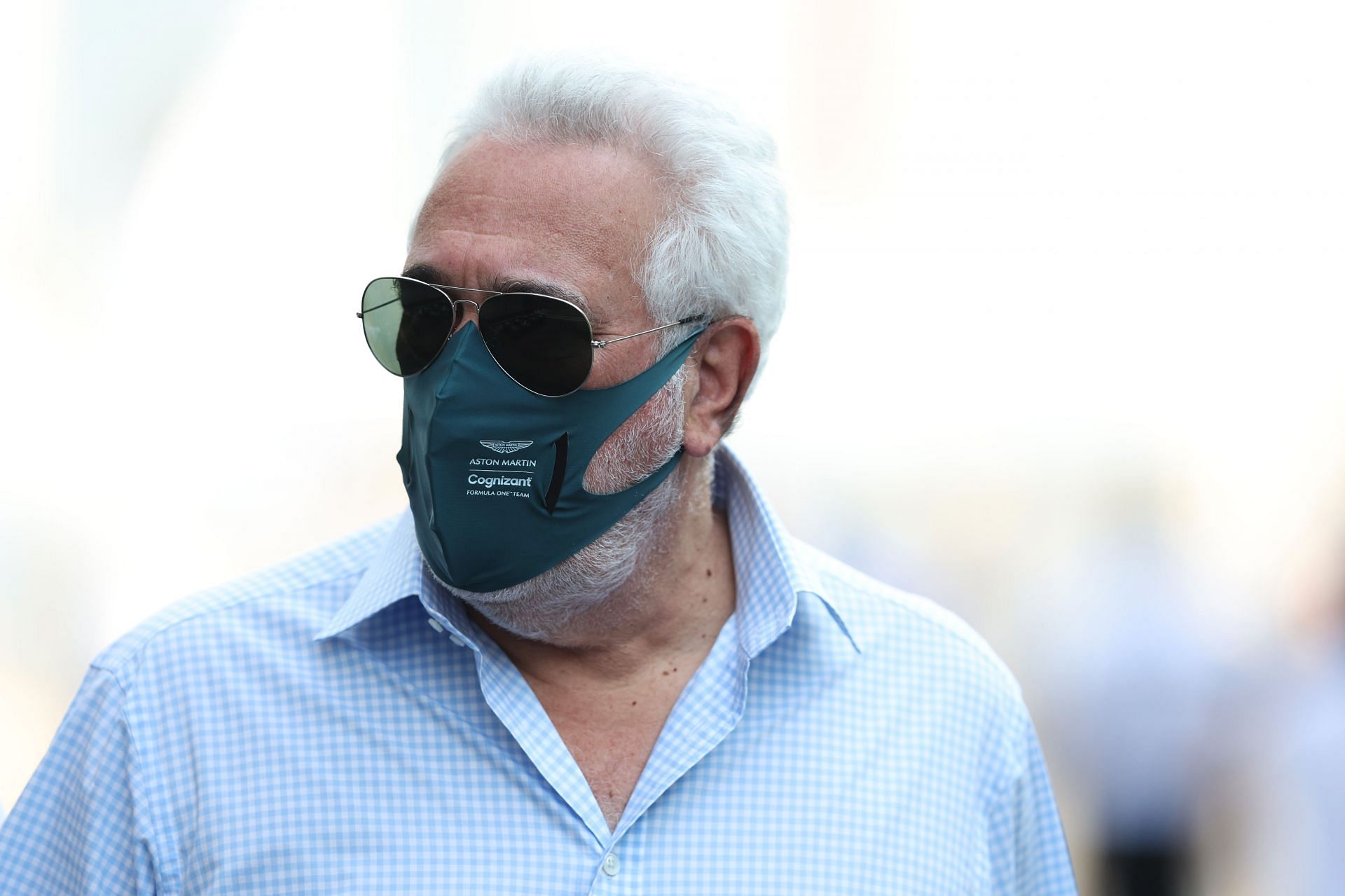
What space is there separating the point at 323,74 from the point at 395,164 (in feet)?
1.54

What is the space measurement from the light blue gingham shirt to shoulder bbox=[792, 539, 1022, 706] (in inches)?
0.7

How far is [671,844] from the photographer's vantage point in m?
1.76

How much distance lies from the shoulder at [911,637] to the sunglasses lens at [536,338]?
57cm

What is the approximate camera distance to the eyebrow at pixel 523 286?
1784mm

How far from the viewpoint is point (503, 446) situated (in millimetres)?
1792

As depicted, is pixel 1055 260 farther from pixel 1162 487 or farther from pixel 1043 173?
pixel 1162 487

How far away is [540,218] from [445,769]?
80 centimetres

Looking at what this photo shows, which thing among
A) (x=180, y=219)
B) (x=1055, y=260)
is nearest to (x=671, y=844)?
(x=180, y=219)

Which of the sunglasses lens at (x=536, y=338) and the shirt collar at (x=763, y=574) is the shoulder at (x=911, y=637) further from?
the sunglasses lens at (x=536, y=338)

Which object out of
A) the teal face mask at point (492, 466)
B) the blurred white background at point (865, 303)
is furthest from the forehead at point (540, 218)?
the blurred white background at point (865, 303)

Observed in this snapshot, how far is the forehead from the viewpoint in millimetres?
1801

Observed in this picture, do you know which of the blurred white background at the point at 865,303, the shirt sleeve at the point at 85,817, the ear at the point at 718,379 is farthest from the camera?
the blurred white background at the point at 865,303

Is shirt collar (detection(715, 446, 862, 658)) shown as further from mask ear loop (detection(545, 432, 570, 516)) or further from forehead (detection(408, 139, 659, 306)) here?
forehead (detection(408, 139, 659, 306))

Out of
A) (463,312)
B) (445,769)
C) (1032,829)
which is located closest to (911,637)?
(1032,829)
